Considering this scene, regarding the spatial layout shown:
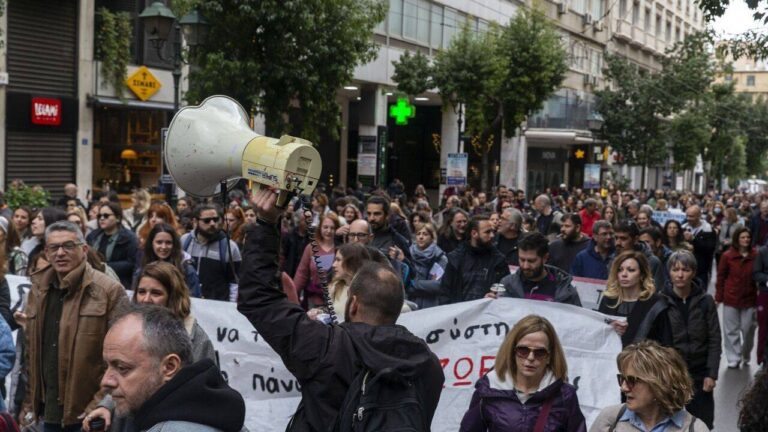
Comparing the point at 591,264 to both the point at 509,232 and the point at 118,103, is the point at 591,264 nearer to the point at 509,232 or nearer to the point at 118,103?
the point at 509,232

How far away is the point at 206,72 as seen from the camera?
17375 millimetres

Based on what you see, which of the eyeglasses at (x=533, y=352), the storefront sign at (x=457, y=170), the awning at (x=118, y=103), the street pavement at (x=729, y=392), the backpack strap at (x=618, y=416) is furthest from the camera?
the storefront sign at (x=457, y=170)

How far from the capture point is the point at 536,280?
715 cm

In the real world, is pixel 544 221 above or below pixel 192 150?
below

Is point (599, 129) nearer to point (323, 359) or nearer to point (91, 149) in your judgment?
point (91, 149)

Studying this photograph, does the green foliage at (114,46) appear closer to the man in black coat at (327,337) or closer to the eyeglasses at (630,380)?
the eyeglasses at (630,380)

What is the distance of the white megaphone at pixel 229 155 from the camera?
3.28 m

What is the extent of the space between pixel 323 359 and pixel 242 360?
354 centimetres

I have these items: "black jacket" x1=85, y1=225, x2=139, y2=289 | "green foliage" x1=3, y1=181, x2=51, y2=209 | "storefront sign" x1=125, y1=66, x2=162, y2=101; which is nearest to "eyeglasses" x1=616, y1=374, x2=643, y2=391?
"black jacket" x1=85, y1=225, x2=139, y2=289

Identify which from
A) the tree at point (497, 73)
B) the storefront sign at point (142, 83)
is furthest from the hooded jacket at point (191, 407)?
the tree at point (497, 73)

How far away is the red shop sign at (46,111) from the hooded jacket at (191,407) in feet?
65.7

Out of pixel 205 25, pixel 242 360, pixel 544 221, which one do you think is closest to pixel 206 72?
pixel 205 25

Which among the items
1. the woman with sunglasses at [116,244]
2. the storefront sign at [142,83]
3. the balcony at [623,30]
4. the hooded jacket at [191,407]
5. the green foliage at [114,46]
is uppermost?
the balcony at [623,30]

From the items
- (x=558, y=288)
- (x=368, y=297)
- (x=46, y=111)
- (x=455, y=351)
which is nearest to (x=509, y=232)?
(x=558, y=288)
